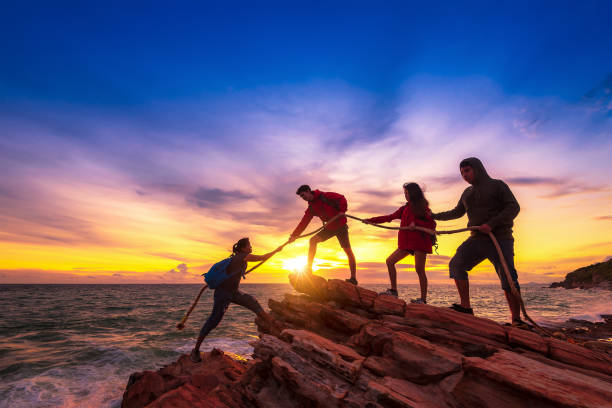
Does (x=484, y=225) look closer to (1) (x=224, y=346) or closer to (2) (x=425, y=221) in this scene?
(2) (x=425, y=221)

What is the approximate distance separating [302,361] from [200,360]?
563cm

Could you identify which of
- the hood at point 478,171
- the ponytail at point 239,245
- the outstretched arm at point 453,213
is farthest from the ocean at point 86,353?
the hood at point 478,171

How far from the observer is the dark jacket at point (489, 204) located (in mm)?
5816

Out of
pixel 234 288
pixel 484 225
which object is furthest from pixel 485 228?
pixel 234 288

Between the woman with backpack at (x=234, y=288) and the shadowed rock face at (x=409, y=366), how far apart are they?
1717mm

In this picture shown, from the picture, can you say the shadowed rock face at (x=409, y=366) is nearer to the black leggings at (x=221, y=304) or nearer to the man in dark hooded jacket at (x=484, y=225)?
the man in dark hooded jacket at (x=484, y=225)

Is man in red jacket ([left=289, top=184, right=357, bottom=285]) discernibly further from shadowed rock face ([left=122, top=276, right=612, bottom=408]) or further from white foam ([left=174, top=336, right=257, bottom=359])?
white foam ([left=174, top=336, right=257, bottom=359])

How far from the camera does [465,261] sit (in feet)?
20.7

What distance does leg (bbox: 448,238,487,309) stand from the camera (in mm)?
6164

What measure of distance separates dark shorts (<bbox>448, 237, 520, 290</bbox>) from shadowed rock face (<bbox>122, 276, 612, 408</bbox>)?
0.96 m

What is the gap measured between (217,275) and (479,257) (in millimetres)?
6632

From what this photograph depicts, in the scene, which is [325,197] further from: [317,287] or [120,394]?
[120,394]

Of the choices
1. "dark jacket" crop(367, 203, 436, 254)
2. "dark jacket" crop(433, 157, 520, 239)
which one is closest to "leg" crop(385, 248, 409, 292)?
"dark jacket" crop(367, 203, 436, 254)

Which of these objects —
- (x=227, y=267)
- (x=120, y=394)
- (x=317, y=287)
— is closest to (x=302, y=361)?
(x=317, y=287)
